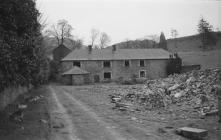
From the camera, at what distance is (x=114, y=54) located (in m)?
50.1

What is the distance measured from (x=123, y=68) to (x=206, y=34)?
35.9m

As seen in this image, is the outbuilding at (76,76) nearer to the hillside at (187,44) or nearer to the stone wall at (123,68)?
the stone wall at (123,68)

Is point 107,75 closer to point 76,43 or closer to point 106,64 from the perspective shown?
point 106,64

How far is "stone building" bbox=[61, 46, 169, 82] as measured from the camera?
47.8 meters

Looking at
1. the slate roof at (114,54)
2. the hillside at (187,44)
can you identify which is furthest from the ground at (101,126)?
the hillside at (187,44)

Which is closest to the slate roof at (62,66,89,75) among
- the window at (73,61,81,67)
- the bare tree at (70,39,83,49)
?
the window at (73,61,81,67)

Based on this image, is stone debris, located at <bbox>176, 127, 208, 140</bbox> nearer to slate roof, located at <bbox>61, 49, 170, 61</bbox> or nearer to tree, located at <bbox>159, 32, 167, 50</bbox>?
slate roof, located at <bbox>61, 49, 170, 61</bbox>

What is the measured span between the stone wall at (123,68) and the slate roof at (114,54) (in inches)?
32.8

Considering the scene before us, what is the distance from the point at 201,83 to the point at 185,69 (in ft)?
97.9

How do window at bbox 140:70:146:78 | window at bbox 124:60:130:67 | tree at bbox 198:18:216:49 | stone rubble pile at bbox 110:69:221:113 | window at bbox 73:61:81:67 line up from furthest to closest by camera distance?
tree at bbox 198:18:216:49 → window at bbox 140:70:146:78 → window at bbox 124:60:130:67 → window at bbox 73:61:81:67 → stone rubble pile at bbox 110:69:221:113

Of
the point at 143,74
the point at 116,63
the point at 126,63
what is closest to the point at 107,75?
the point at 116,63

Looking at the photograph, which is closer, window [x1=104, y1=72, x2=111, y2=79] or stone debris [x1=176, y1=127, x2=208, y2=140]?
stone debris [x1=176, y1=127, x2=208, y2=140]

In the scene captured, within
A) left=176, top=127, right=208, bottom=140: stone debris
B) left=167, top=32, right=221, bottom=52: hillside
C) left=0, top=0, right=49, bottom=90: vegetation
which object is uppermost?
left=167, top=32, right=221, bottom=52: hillside

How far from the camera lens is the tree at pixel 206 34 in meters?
71.1
